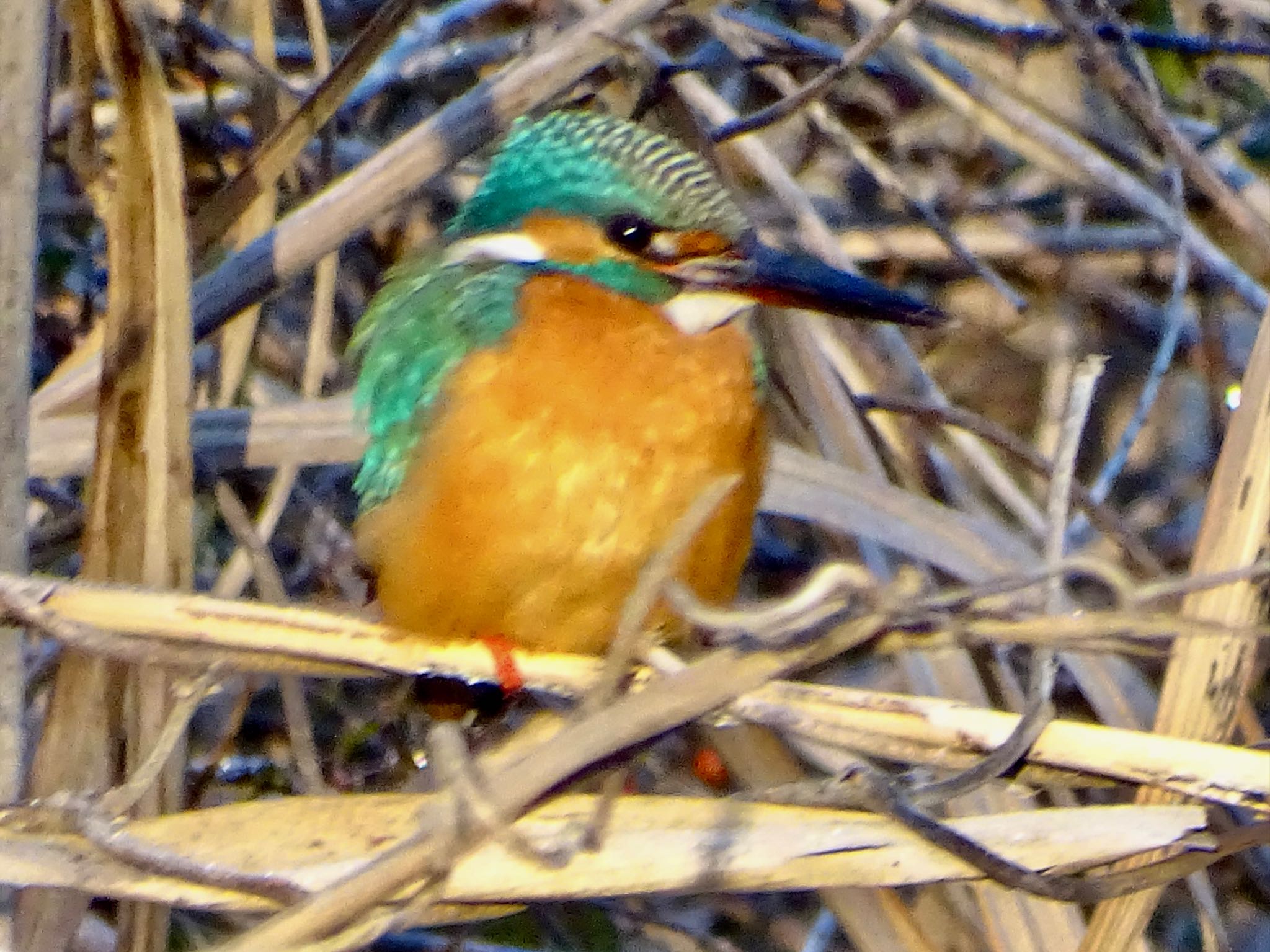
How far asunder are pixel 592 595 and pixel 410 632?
0.16 m

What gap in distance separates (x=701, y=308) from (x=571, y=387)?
0.18 m

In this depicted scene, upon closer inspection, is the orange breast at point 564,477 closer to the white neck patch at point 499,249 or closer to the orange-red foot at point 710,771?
the white neck patch at point 499,249

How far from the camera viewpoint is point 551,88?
1.30m

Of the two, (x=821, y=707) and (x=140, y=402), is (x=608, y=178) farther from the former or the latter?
(x=821, y=707)

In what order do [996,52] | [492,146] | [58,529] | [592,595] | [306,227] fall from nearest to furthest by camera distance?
[592,595], [306,227], [58,529], [492,146], [996,52]

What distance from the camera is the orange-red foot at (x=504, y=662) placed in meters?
1.09

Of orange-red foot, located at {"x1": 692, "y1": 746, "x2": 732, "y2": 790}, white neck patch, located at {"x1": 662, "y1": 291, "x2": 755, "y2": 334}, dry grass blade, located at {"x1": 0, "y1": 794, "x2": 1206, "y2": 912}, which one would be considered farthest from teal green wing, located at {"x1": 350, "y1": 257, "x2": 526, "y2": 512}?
orange-red foot, located at {"x1": 692, "y1": 746, "x2": 732, "y2": 790}

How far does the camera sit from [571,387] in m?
1.10

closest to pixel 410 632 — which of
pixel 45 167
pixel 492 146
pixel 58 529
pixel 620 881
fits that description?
pixel 620 881

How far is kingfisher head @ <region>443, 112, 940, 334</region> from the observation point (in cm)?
122

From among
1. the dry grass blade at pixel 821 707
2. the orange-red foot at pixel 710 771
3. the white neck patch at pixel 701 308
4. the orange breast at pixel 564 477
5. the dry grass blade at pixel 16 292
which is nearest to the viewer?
the dry grass blade at pixel 821 707

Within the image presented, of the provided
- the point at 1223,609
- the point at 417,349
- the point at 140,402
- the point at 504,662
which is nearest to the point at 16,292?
the point at 140,402

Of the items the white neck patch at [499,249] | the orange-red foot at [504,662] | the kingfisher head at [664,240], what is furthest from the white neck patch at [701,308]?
the orange-red foot at [504,662]

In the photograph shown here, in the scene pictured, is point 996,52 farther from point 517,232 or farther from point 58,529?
point 58,529
